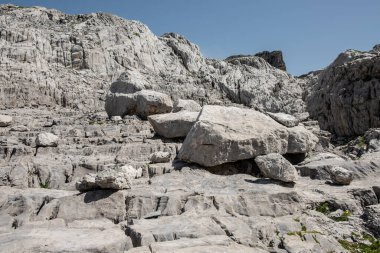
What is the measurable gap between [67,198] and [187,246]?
6.86 meters

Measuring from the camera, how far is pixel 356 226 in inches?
606

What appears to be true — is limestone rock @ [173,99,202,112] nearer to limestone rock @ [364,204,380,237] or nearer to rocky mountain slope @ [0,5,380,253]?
rocky mountain slope @ [0,5,380,253]

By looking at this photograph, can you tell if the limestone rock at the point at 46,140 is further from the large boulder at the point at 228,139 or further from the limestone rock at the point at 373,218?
the limestone rock at the point at 373,218

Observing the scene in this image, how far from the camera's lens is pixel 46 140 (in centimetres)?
2309

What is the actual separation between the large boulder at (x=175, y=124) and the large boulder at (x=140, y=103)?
17.7 ft

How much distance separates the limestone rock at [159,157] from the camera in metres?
21.2

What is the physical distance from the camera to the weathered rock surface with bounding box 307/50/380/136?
42.7 meters

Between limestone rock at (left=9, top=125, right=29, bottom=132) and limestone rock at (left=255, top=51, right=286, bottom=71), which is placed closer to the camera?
limestone rock at (left=9, top=125, right=29, bottom=132)

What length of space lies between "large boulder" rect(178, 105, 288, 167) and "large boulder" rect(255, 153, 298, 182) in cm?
146

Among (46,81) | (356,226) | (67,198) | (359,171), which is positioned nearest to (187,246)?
(67,198)

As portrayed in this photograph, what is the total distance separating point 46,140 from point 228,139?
1186cm

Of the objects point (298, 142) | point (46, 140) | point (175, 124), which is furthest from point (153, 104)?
point (298, 142)

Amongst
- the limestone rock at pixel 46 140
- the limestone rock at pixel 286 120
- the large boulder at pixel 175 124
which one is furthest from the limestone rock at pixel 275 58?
the limestone rock at pixel 46 140

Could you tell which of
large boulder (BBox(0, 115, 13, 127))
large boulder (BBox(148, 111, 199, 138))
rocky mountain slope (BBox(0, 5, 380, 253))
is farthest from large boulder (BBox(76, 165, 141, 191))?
large boulder (BBox(0, 115, 13, 127))
